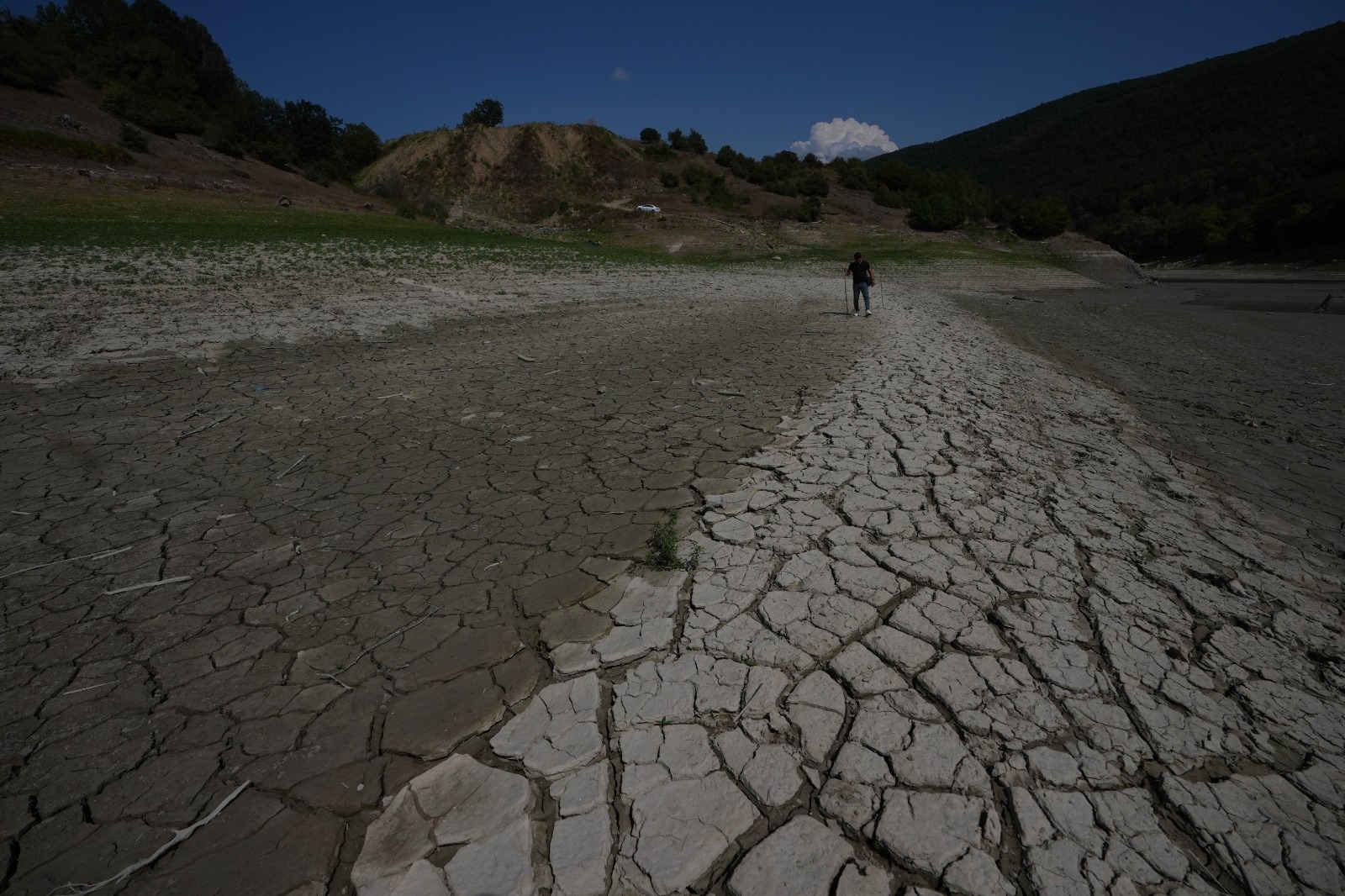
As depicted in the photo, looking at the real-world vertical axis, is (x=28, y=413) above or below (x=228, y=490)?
above

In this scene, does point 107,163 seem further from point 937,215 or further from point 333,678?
point 937,215

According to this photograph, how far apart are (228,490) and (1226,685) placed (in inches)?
211

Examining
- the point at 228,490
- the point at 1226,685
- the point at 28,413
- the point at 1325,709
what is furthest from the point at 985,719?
the point at 28,413

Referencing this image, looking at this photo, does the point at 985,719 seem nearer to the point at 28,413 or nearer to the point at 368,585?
the point at 368,585

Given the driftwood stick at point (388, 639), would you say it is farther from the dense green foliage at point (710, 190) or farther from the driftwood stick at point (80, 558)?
the dense green foliage at point (710, 190)

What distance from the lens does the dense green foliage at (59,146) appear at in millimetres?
24606

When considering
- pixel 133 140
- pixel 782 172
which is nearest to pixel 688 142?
pixel 782 172

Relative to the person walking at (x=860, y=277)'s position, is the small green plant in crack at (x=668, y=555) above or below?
below

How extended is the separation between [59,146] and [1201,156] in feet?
326

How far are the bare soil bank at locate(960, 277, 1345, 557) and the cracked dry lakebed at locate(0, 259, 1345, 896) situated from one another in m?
0.36

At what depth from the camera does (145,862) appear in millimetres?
1646

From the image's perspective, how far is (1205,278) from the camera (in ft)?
101

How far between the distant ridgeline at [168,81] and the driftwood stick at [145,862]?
48.6m

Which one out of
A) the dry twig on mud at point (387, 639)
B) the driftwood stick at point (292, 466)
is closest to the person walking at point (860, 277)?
the driftwood stick at point (292, 466)
